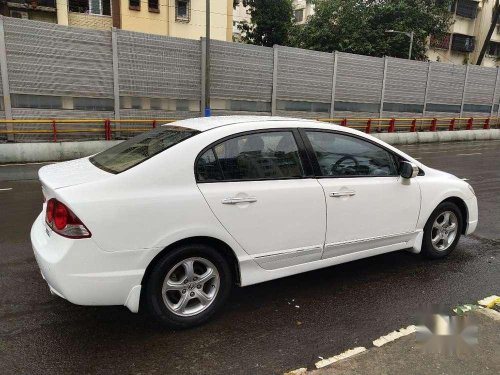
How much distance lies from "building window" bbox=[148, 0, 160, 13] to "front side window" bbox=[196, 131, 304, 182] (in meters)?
27.6

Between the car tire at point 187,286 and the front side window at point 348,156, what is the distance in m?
1.25

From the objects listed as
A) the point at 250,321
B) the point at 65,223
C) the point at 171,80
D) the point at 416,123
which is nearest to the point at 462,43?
the point at 416,123

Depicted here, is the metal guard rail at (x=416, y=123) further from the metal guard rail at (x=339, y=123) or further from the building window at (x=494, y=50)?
the building window at (x=494, y=50)

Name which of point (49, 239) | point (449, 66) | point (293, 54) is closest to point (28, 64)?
point (293, 54)

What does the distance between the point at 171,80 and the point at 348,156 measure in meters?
14.0

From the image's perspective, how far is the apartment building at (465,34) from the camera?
42406mm

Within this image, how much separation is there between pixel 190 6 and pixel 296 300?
95.8ft

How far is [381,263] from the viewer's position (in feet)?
15.2

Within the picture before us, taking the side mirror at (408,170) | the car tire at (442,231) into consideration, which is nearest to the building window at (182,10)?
the car tire at (442,231)

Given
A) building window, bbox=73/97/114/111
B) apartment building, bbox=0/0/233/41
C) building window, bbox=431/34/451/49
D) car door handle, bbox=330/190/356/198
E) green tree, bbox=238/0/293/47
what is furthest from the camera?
building window, bbox=431/34/451/49

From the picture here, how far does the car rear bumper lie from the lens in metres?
2.83

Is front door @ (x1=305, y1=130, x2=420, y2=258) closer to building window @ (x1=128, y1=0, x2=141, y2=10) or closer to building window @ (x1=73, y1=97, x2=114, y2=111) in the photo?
building window @ (x1=73, y1=97, x2=114, y2=111)

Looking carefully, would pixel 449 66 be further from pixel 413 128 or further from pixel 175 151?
pixel 175 151

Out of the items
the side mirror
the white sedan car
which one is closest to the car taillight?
the white sedan car
